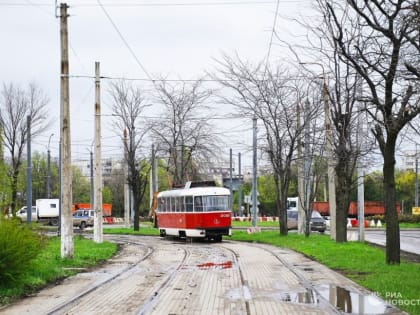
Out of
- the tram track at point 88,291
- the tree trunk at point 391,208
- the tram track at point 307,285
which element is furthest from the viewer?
the tree trunk at point 391,208

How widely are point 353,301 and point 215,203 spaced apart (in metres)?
22.6

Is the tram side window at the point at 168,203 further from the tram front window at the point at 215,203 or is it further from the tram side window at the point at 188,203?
the tram front window at the point at 215,203

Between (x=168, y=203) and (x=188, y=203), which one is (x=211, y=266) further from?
(x=168, y=203)

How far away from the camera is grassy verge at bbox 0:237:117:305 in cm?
1352

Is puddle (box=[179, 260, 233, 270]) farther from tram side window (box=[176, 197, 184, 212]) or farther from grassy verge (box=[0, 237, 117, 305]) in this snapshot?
tram side window (box=[176, 197, 184, 212])

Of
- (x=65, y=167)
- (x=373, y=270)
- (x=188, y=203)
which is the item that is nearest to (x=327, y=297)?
(x=373, y=270)

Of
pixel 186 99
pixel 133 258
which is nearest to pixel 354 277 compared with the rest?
pixel 133 258

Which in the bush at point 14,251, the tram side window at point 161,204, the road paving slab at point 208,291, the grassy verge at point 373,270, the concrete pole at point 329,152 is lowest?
the road paving slab at point 208,291

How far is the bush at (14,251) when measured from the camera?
1362cm

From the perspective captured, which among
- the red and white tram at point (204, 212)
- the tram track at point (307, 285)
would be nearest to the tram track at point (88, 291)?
the tram track at point (307, 285)

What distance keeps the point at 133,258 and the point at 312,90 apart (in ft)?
43.4

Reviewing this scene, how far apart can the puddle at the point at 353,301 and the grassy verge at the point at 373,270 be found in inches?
10.1

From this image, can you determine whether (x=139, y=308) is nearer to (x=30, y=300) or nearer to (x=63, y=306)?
(x=63, y=306)

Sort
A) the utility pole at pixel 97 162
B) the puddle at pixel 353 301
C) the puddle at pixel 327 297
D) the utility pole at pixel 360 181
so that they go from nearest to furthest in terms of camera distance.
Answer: the puddle at pixel 353 301 → the puddle at pixel 327 297 → the utility pole at pixel 360 181 → the utility pole at pixel 97 162
